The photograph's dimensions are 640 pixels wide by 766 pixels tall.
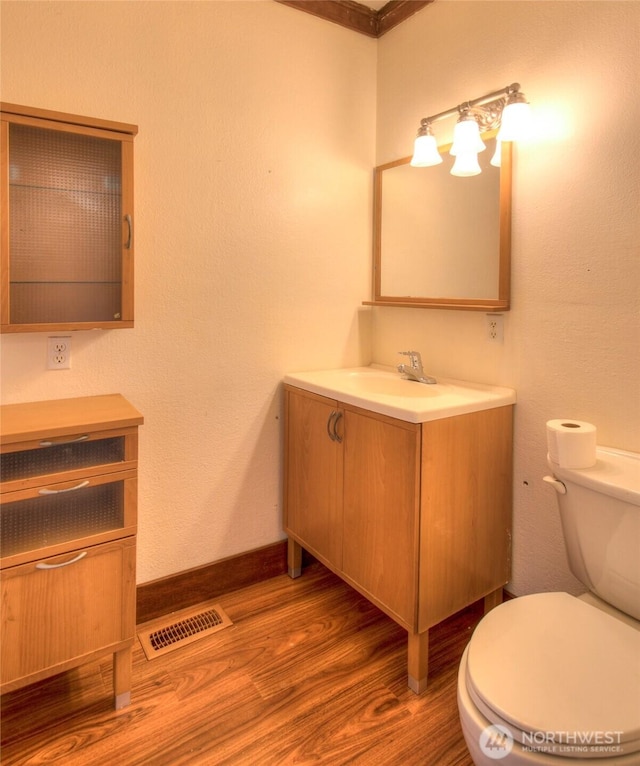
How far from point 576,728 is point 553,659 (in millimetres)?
178

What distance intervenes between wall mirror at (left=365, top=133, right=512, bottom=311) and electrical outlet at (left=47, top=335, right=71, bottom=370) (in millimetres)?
1255

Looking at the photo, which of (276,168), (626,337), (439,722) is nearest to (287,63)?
→ (276,168)

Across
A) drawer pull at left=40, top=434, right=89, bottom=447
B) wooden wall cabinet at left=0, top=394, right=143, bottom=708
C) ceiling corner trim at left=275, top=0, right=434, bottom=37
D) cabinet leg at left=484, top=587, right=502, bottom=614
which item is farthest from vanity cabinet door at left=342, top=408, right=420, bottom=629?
ceiling corner trim at left=275, top=0, right=434, bottom=37

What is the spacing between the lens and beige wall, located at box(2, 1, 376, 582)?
1.69 meters

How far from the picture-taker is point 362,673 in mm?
1681

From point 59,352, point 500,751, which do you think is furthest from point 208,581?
point 500,751

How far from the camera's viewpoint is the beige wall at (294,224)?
61.4 inches

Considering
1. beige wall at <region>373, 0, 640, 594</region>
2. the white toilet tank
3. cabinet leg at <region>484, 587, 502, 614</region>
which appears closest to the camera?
the white toilet tank

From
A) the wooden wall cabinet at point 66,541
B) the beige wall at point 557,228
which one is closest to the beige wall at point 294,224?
the beige wall at point 557,228

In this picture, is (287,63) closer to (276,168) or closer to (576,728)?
(276,168)

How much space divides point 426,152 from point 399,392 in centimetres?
92

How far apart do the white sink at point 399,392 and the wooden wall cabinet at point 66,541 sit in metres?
0.71

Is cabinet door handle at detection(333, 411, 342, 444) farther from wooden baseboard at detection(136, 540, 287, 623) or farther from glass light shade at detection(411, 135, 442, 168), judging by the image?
glass light shade at detection(411, 135, 442, 168)

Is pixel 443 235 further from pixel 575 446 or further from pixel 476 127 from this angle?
pixel 575 446
